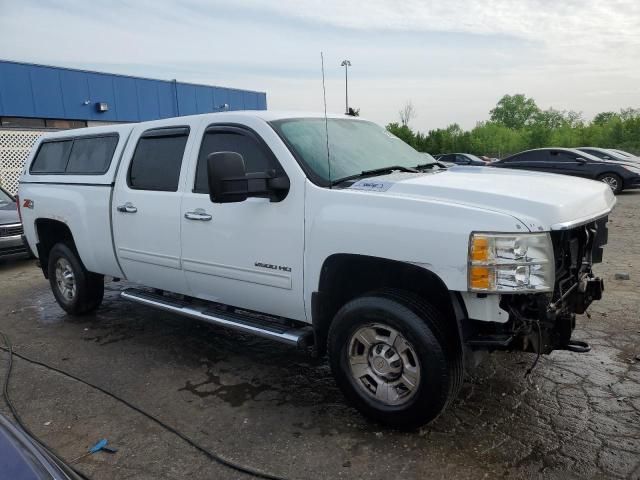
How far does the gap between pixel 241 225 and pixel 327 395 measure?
4.46ft

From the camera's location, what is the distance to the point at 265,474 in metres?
2.83

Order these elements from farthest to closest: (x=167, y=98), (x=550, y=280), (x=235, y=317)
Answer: (x=167, y=98)
(x=235, y=317)
(x=550, y=280)

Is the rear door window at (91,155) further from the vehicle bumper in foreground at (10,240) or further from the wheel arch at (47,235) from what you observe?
the vehicle bumper in foreground at (10,240)

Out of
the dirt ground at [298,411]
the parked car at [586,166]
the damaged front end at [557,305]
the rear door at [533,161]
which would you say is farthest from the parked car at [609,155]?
the damaged front end at [557,305]

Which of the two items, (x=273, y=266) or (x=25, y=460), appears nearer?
(x=25, y=460)

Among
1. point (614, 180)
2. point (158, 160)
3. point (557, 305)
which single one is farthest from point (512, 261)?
point (614, 180)

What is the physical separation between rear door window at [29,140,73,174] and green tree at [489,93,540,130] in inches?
3814

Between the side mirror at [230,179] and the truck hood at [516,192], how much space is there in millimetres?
647

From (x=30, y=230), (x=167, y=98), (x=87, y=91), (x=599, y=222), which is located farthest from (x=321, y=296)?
(x=167, y=98)

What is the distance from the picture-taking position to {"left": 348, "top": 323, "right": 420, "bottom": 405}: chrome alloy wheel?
309cm

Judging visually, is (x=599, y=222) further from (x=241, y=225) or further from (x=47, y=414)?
(x=47, y=414)

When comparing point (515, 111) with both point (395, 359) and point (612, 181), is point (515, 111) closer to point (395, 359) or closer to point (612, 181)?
point (612, 181)

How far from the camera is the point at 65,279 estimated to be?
582 cm

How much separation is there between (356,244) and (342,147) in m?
1.05
